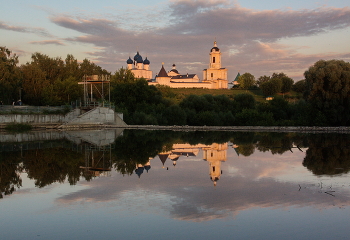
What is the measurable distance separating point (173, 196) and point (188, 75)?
130757mm

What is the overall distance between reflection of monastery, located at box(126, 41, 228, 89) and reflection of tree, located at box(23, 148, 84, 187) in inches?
4259

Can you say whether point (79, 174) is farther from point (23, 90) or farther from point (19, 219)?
point (23, 90)

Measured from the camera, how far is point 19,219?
6.94 m

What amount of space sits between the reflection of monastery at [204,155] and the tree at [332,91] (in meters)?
19.3

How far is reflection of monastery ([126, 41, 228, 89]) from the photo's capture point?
415 feet

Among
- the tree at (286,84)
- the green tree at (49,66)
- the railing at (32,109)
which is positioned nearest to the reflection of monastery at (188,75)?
the tree at (286,84)

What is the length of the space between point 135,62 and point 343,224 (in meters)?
129

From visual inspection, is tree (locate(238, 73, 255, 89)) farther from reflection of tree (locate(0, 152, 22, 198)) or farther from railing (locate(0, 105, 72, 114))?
reflection of tree (locate(0, 152, 22, 198))

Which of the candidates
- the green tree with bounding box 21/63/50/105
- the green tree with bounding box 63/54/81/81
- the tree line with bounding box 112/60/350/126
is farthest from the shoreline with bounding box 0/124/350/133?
the green tree with bounding box 63/54/81/81

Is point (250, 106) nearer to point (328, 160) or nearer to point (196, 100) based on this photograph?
point (196, 100)

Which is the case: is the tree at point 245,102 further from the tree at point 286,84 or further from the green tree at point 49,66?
the tree at point 286,84

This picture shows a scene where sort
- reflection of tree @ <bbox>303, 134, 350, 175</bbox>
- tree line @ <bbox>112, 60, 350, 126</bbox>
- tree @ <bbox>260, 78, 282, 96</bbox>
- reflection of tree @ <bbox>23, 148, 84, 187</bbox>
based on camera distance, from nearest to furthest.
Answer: reflection of tree @ <bbox>23, 148, 84, 187</bbox>, reflection of tree @ <bbox>303, 134, 350, 175</bbox>, tree line @ <bbox>112, 60, 350, 126</bbox>, tree @ <bbox>260, 78, 282, 96</bbox>

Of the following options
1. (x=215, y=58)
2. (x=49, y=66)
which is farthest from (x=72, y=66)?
(x=215, y=58)

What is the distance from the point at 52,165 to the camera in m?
13.2
